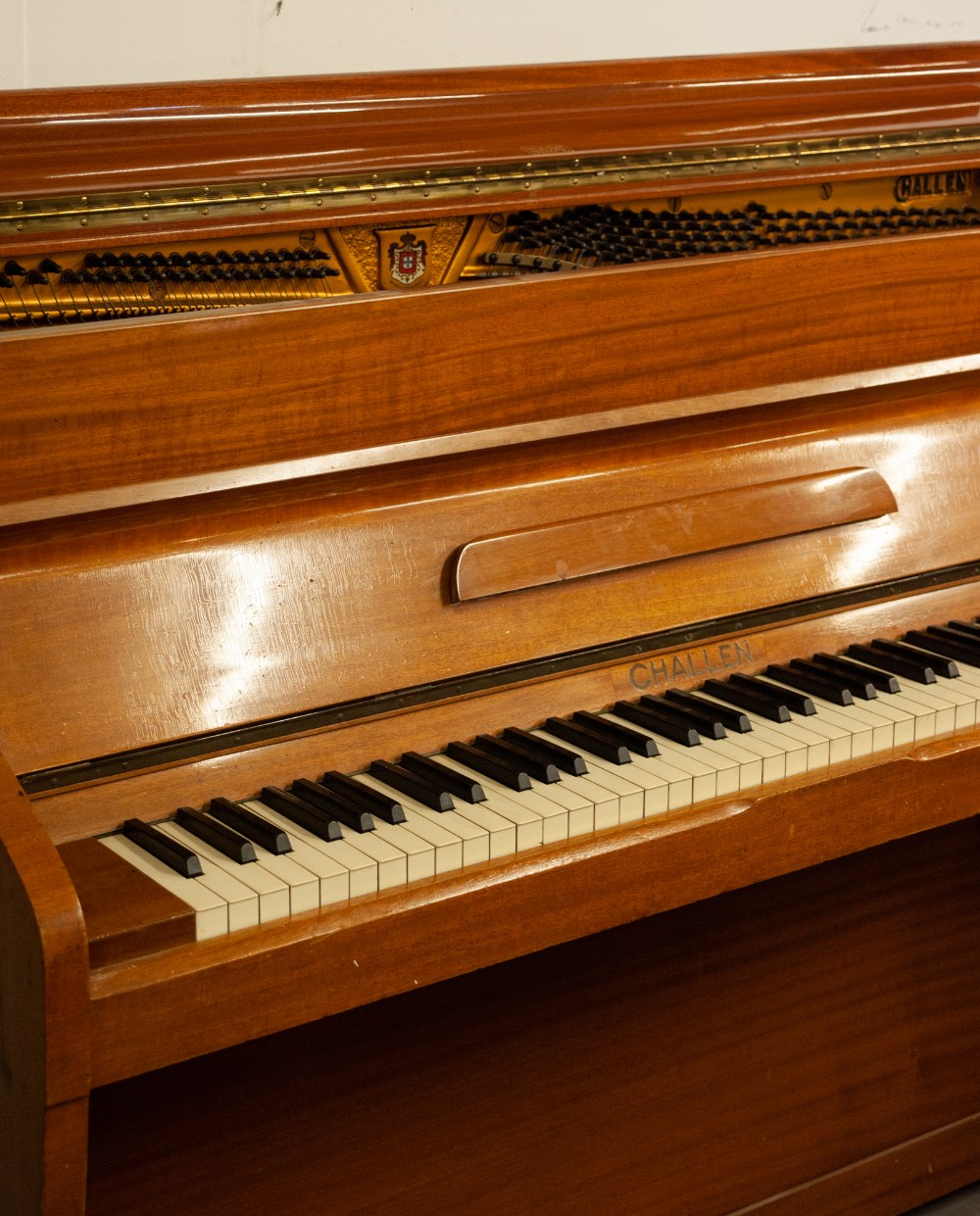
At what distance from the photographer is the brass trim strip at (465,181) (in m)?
1.83

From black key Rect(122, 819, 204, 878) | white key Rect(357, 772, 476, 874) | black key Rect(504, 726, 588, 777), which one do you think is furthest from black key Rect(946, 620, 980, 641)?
black key Rect(122, 819, 204, 878)

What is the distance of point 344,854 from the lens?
144cm

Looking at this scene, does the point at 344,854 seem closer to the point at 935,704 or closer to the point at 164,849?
the point at 164,849

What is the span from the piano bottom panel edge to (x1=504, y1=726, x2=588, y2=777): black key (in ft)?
0.34

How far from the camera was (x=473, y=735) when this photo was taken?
5.69ft

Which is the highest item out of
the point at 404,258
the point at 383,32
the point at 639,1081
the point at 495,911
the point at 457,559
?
the point at 383,32

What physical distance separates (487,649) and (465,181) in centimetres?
Answer: 68

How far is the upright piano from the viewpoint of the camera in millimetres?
1463

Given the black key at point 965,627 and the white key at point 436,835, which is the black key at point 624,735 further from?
the black key at point 965,627

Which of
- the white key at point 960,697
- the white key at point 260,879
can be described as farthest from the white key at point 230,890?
the white key at point 960,697

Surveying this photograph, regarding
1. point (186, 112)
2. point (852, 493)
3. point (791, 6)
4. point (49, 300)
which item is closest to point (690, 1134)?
point (852, 493)

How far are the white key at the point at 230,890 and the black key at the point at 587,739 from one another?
45cm

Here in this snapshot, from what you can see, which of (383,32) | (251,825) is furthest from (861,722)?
(383,32)

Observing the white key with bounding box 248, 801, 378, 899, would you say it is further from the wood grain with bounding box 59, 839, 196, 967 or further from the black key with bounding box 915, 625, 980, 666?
the black key with bounding box 915, 625, 980, 666
